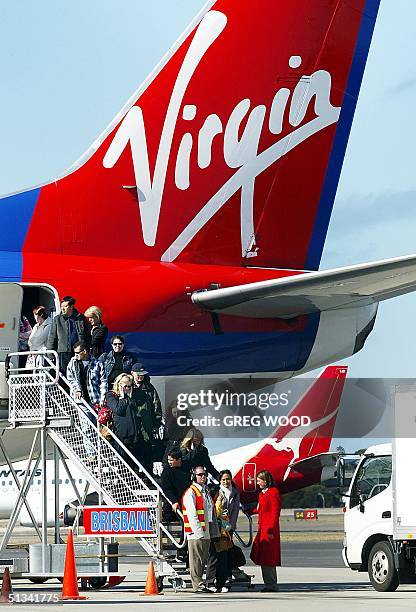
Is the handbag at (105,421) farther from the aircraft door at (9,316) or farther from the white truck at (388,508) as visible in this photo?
the white truck at (388,508)

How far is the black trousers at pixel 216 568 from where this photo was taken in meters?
16.8

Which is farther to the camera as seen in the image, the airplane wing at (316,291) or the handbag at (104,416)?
the airplane wing at (316,291)

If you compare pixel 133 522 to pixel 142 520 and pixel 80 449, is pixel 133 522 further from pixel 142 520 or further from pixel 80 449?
pixel 80 449

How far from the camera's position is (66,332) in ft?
57.6

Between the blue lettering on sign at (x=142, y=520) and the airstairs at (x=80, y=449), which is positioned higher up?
the airstairs at (x=80, y=449)

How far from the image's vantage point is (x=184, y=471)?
17.6 metres

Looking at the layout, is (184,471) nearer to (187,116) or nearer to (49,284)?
(49,284)

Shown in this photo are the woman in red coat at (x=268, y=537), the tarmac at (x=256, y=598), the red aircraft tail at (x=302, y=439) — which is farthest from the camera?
the red aircraft tail at (x=302, y=439)

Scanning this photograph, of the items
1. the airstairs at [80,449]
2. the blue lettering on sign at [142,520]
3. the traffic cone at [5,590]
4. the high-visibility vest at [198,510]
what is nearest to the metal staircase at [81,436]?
the airstairs at [80,449]

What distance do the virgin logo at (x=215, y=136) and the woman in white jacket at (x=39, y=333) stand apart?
3.18 meters

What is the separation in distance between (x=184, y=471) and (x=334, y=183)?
7.69 metres

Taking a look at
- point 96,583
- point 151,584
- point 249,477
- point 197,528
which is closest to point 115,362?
point 197,528

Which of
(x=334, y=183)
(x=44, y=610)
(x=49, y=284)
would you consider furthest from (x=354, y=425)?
(x=44, y=610)

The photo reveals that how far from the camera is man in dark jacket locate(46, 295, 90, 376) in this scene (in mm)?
17562
